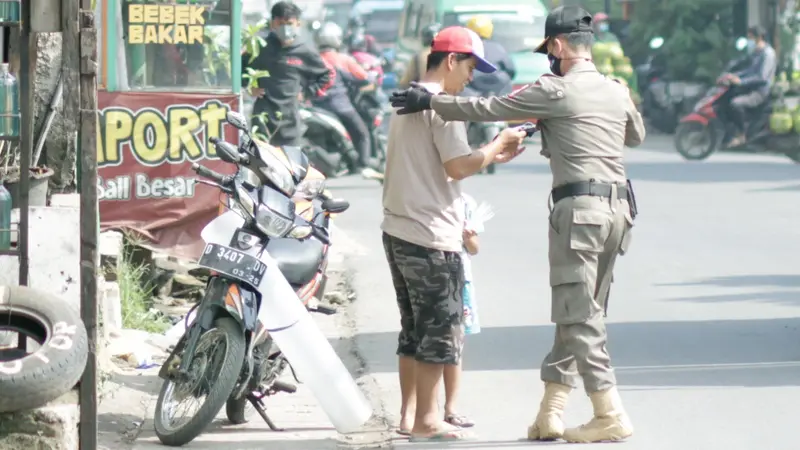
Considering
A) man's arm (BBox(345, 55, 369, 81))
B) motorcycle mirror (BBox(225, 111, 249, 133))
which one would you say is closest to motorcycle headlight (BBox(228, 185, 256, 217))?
motorcycle mirror (BBox(225, 111, 249, 133))

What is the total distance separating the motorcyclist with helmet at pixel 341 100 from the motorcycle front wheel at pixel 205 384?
12139mm

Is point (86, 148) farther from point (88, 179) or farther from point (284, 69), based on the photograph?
point (284, 69)

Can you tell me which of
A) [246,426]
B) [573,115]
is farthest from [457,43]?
[246,426]

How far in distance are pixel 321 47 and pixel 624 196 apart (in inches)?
537

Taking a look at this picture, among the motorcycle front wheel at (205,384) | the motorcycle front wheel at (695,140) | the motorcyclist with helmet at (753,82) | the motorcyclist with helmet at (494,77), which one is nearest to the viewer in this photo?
the motorcycle front wheel at (205,384)

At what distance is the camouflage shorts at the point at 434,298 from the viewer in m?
6.81

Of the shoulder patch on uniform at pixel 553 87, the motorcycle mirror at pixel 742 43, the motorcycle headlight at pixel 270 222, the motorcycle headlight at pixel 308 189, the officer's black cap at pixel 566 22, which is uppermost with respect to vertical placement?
the officer's black cap at pixel 566 22

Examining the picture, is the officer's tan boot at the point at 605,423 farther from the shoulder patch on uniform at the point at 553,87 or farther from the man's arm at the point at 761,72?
the man's arm at the point at 761,72

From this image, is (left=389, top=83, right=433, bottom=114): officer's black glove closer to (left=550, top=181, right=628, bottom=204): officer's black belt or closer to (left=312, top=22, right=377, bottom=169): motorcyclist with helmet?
(left=550, top=181, right=628, bottom=204): officer's black belt

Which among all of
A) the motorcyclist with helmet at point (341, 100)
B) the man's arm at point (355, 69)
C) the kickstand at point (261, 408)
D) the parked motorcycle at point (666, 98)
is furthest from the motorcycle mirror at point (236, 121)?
the parked motorcycle at point (666, 98)

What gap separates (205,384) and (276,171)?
95cm

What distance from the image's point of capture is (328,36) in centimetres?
1980

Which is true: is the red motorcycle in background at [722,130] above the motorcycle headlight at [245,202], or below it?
below

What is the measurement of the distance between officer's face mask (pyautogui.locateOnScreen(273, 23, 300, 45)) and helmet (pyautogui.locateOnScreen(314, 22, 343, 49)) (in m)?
4.85
